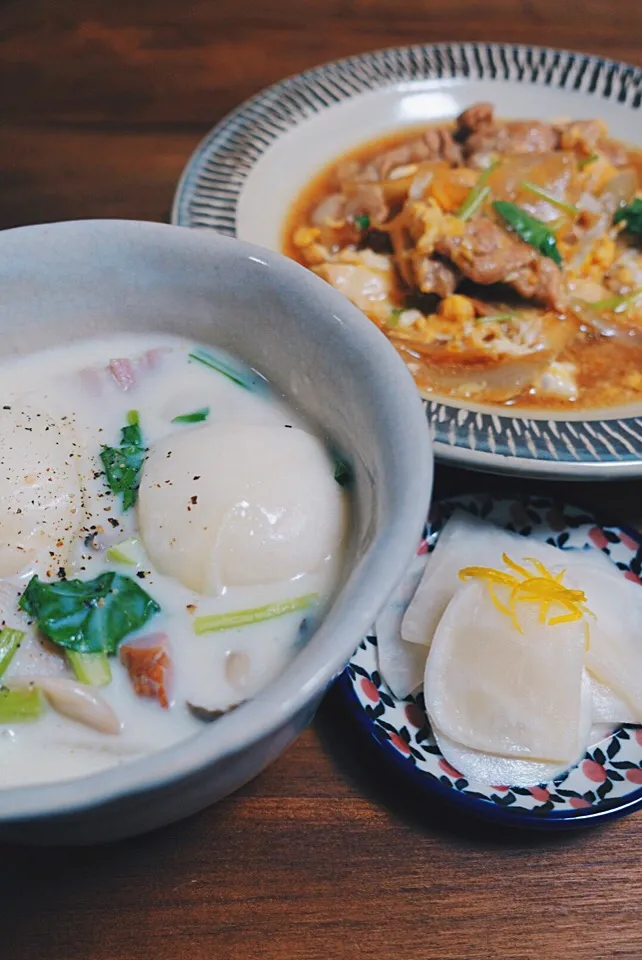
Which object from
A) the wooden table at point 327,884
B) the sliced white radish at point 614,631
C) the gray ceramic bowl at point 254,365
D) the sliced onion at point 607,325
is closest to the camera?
the gray ceramic bowl at point 254,365

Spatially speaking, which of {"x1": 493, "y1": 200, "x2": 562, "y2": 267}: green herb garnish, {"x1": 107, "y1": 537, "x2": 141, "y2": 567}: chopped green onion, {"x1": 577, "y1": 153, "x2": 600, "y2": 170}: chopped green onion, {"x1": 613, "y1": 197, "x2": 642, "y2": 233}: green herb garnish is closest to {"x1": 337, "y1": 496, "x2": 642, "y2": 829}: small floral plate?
{"x1": 107, "y1": 537, "x2": 141, "y2": 567}: chopped green onion

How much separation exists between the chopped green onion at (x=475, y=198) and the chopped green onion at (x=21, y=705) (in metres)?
1.71

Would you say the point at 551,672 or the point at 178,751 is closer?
the point at 178,751

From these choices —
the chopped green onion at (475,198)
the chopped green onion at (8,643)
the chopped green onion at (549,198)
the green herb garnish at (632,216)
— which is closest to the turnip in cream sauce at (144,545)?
the chopped green onion at (8,643)

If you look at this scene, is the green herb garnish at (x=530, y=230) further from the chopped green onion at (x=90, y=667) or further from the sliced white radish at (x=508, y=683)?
the chopped green onion at (x=90, y=667)

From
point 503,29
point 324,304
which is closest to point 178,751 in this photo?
point 324,304

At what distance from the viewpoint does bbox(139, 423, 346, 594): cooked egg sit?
1.12 meters

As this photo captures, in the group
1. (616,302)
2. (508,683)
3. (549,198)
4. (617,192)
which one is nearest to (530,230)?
(549,198)

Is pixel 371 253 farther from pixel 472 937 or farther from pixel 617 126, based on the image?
pixel 472 937

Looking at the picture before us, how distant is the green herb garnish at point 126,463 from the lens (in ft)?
3.99

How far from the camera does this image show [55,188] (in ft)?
7.88

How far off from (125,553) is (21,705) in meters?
0.25

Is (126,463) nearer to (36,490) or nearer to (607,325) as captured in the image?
(36,490)

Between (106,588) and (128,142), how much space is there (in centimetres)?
193
